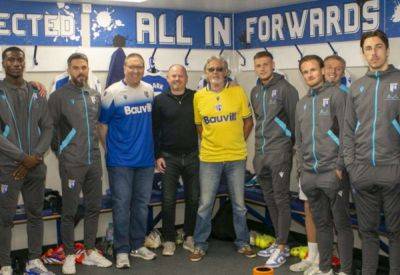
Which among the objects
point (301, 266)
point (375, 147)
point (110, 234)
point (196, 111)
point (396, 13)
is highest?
point (396, 13)

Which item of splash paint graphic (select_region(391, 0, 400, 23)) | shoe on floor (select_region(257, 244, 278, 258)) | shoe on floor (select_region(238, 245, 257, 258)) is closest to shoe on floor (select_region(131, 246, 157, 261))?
shoe on floor (select_region(238, 245, 257, 258))

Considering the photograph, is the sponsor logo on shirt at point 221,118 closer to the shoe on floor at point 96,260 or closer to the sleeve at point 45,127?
the sleeve at point 45,127

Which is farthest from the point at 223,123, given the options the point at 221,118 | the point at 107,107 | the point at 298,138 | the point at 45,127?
the point at 45,127

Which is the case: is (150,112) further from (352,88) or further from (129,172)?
(352,88)

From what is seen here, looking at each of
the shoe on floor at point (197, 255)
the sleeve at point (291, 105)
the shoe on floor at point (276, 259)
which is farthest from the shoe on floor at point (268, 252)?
the sleeve at point (291, 105)

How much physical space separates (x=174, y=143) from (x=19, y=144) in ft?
3.94

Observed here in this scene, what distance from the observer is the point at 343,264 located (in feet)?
12.4

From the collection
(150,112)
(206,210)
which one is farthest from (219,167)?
(150,112)

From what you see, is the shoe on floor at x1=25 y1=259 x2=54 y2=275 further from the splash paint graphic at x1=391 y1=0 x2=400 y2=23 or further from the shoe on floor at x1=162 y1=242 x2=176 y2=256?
the splash paint graphic at x1=391 y1=0 x2=400 y2=23

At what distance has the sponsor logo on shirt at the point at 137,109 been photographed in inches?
168

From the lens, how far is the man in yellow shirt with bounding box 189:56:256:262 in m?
4.38

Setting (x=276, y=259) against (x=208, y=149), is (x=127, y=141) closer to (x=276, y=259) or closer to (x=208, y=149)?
(x=208, y=149)

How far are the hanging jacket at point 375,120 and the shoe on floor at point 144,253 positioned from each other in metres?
1.84

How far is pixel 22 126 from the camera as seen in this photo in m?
3.94
